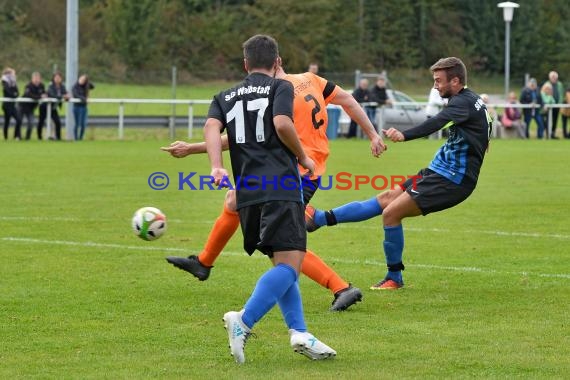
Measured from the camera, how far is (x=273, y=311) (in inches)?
309

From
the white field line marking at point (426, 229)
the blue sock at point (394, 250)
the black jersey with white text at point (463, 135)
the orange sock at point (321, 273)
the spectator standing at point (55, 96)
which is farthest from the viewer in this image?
the spectator standing at point (55, 96)

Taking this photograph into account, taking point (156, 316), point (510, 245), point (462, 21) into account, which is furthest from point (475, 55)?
point (156, 316)

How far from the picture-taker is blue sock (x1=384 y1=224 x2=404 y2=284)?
28.8ft

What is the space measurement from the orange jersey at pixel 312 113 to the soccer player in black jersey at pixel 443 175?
0.64m

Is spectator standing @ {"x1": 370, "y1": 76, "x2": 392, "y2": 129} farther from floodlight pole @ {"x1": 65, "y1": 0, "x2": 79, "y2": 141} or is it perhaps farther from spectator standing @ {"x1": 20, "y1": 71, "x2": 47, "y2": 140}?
spectator standing @ {"x1": 20, "y1": 71, "x2": 47, "y2": 140}

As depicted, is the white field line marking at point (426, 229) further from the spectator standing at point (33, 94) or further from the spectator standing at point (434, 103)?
the spectator standing at point (434, 103)

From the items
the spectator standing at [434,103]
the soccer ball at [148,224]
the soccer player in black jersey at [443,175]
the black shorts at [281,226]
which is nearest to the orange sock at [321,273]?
the soccer player in black jersey at [443,175]

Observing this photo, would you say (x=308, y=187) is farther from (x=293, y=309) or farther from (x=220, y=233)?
(x=293, y=309)

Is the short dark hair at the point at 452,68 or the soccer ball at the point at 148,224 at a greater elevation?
the short dark hair at the point at 452,68

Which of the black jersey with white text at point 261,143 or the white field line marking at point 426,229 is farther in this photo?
the white field line marking at point 426,229

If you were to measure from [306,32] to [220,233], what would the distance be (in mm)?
53592

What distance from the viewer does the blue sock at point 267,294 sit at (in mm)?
6176

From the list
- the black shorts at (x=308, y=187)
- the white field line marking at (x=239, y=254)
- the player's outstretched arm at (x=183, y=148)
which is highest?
the player's outstretched arm at (x=183, y=148)

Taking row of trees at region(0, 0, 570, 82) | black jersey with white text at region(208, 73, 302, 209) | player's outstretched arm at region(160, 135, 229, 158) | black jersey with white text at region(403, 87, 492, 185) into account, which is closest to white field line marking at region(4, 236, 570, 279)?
black jersey with white text at region(403, 87, 492, 185)
